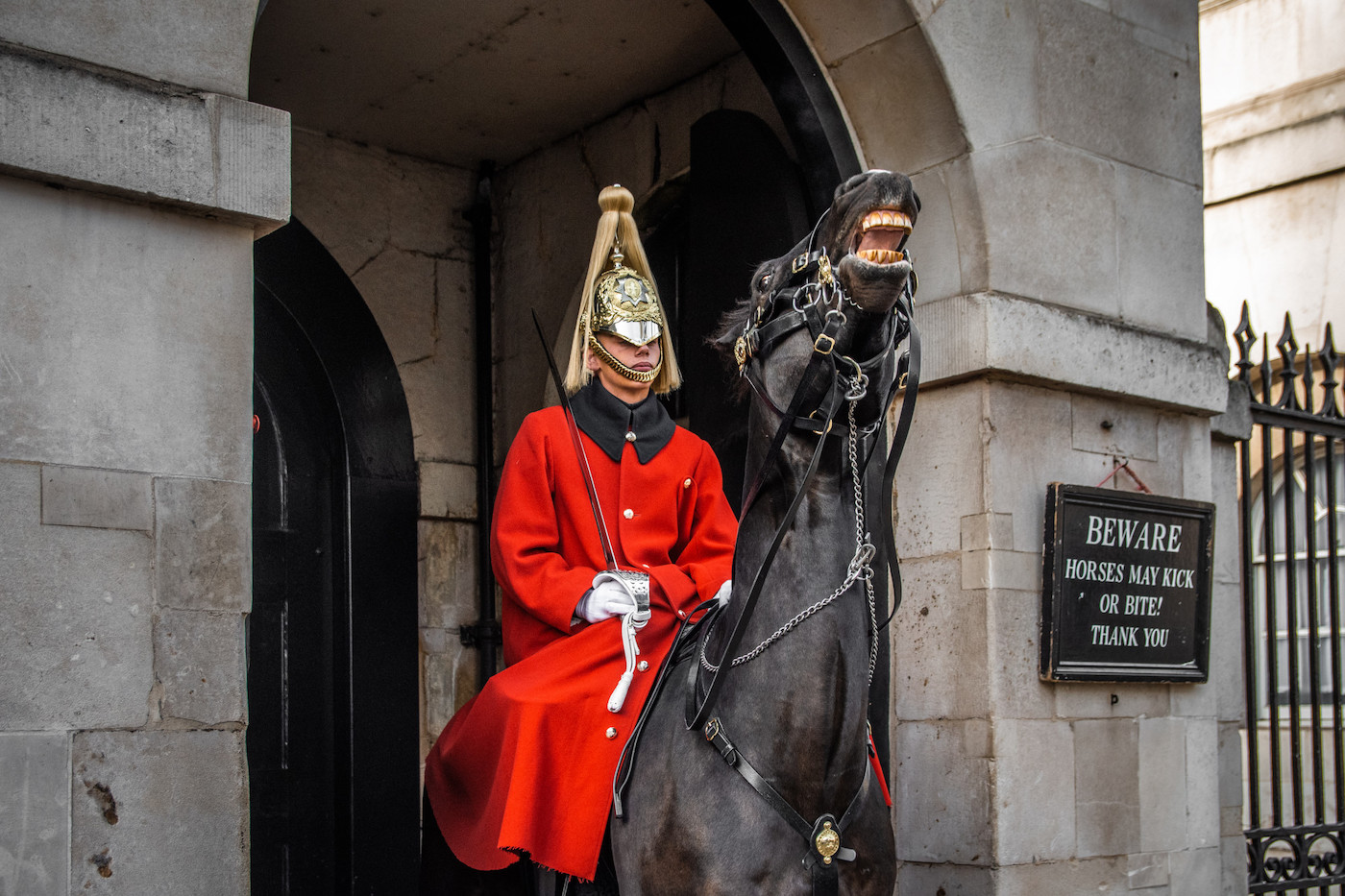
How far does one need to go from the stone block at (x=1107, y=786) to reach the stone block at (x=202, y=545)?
294 cm

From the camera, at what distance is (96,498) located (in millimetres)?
3057

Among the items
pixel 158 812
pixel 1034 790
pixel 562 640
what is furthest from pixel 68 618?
pixel 1034 790

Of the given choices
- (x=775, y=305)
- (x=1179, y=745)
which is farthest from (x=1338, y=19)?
(x=775, y=305)

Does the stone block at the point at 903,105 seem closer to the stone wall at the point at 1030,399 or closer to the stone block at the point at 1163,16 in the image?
the stone wall at the point at 1030,399

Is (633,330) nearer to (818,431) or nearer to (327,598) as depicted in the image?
(818,431)

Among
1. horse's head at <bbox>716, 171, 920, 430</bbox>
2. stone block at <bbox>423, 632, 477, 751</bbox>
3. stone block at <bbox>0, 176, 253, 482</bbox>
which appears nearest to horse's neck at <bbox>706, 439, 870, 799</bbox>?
horse's head at <bbox>716, 171, 920, 430</bbox>

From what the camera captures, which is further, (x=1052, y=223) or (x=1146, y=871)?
(x=1052, y=223)

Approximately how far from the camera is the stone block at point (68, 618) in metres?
2.91

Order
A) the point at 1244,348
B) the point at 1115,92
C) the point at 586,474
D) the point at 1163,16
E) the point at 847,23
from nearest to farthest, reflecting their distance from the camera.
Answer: the point at 586,474 → the point at 847,23 → the point at 1115,92 → the point at 1163,16 → the point at 1244,348

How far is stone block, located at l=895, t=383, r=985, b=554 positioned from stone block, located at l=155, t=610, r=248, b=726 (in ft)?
8.20

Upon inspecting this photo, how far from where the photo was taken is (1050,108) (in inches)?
203

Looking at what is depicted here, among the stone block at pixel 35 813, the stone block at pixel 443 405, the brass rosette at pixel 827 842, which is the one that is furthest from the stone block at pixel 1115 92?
the stone block at pixel 35 813

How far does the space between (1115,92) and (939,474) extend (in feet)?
5.55

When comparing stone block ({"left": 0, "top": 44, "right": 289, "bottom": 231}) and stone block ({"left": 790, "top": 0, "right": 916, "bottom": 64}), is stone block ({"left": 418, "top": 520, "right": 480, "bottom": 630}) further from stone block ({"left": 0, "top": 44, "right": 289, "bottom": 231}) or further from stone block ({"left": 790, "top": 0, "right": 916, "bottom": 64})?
stone block ({"left": 0, "top": 44, "right": 289, "bottom": 231})
